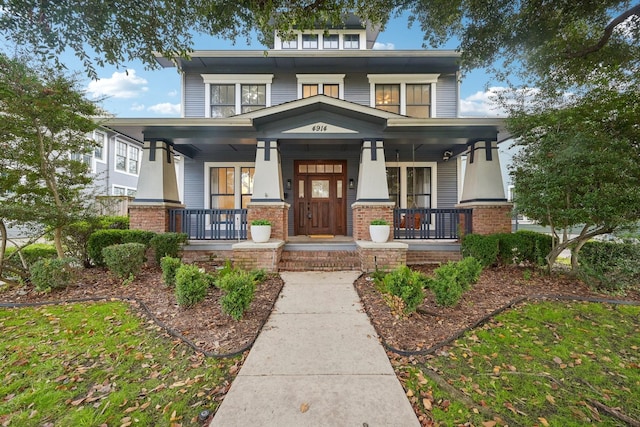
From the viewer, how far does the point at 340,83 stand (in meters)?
9.88

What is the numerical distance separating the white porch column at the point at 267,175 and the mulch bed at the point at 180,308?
7.81 feet

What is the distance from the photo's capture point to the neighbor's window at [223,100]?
975 centimetres

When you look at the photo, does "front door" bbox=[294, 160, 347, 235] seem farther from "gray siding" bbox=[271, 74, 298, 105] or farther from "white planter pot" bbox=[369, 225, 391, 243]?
"white planter pot" bbox=[369, 225, 391, 243]

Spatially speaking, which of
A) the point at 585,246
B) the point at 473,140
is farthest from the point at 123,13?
the point at 585,246

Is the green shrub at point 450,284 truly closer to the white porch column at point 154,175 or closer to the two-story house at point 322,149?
the two-story house at point 322,149

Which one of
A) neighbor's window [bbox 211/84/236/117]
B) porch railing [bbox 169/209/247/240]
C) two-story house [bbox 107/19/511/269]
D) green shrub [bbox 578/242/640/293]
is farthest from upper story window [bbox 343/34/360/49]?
green shrub [bbox 578/242/640/293]

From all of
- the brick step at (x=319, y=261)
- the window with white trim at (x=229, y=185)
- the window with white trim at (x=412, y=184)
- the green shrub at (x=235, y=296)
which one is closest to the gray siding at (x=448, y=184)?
the window with white trim at (x=412, y=184)

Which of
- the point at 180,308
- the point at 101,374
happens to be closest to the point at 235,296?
the point at 180,308

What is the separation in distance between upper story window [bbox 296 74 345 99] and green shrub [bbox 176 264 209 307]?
25.6ft

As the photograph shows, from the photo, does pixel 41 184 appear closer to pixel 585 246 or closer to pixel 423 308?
pixel 423 308

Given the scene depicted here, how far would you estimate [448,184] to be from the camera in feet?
33.2

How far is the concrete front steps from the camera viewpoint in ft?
22.1

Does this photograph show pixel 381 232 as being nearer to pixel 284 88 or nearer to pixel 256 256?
pixel 256 256

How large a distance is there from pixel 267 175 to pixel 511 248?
21.4 feet
